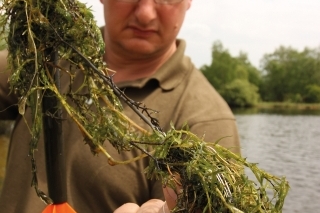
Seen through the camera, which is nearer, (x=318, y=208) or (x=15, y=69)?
(x=15, y=69)

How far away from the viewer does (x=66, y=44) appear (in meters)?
1.19

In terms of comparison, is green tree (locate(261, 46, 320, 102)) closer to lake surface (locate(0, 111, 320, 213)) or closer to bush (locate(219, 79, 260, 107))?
bush (locate(219, 79, 260, 107))

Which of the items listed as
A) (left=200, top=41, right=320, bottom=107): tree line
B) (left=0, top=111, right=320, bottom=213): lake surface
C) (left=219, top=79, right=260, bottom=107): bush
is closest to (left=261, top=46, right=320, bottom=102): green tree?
(left=200, top=41, right=320, bottom=107): tree line

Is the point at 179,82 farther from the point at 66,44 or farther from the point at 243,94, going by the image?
the point at 243,94

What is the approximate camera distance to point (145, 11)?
196 cm

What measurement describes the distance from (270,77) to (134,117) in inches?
1713

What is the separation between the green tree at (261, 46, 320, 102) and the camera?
39938 mm

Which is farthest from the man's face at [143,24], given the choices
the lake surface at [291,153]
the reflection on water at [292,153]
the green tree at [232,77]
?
the green tree at [232,77]

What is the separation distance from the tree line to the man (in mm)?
37217

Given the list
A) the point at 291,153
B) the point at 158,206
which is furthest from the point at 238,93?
the point at 158,206

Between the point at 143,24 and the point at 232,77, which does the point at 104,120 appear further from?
the point at 232,77

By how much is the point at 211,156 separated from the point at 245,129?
991 inches

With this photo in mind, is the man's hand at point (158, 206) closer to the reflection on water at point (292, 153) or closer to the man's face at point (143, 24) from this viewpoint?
the man's face at point (143, 24)

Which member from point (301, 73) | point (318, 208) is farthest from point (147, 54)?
point (301, 73)
